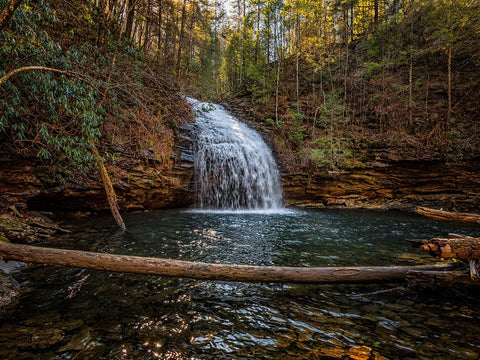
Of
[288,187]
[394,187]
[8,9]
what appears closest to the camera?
[8,9]

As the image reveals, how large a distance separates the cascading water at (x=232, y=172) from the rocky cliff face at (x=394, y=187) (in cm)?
140

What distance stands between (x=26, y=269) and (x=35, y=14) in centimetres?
458

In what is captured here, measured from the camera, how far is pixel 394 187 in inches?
483

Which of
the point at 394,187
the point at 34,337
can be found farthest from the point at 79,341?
the point at 394,187

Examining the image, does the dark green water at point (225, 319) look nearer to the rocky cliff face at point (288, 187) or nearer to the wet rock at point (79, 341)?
the wet rock at point (79, 341)

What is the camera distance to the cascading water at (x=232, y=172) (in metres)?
11.1

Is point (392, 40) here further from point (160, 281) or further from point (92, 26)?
point (160, 281)

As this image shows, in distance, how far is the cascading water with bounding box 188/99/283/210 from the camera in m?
11.1

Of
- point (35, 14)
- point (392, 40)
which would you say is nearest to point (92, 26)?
point (35, 14)

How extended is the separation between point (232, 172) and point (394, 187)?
31.4 ft

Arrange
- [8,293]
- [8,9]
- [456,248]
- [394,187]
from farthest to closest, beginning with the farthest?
[394,187]
[8,9]
[8,293]
[456,248]

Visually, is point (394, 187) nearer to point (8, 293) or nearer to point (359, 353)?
point (359, 353)

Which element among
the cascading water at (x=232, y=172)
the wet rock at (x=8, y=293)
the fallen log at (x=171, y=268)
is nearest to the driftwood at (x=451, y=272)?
the fallen log at (x=171, y=268)

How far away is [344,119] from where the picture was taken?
14336 millimetres
